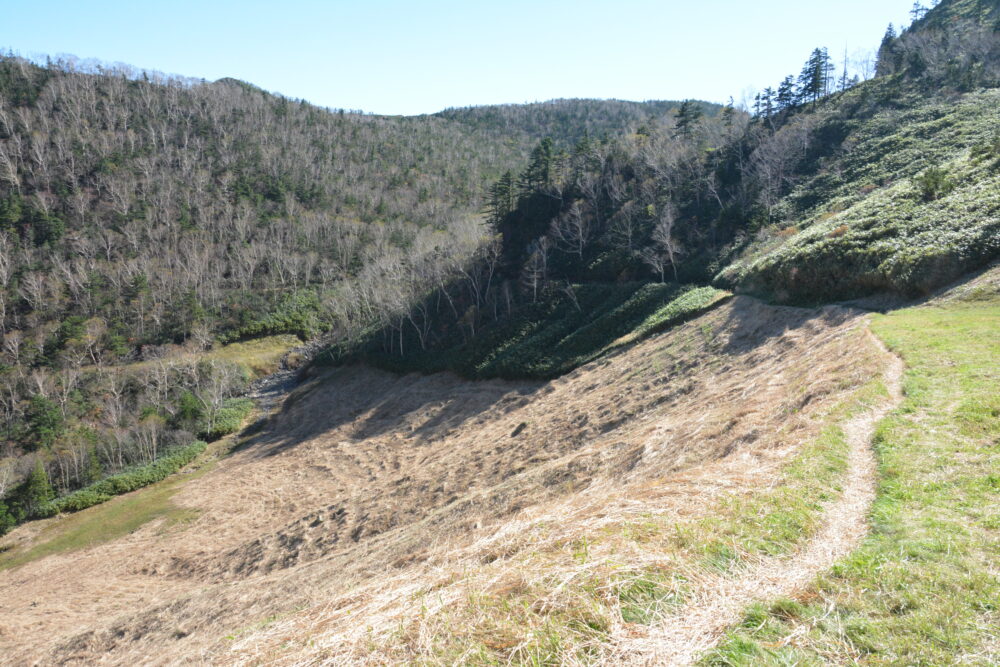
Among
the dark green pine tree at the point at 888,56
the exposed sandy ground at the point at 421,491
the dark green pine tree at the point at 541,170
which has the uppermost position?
the dark green pine tree at the point at 888,56

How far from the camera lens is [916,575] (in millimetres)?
3980

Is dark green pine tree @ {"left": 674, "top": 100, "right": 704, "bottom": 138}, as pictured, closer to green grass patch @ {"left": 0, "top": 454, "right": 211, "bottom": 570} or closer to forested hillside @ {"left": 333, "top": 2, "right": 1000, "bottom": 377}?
forested hillside @ {"left": 333, "top": 2, "right": 1000, "bottom": 377}

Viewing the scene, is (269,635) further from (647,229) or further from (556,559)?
(647,229)

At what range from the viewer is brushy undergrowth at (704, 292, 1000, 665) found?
3.30m

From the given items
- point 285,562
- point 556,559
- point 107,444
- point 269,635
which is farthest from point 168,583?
point 107,444

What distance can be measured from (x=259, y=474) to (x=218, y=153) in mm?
103874

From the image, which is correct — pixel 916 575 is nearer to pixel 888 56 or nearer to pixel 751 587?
pixel 751 587

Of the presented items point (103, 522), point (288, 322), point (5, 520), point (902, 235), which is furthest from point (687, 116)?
point (5, 520)

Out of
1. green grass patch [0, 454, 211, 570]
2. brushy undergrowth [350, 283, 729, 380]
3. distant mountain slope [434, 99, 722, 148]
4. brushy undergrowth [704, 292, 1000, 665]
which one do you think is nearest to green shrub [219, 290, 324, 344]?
brushy undergrowth [350, 283, 729, 380]

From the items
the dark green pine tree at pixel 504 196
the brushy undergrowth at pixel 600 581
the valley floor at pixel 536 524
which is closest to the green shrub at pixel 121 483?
the valley floor at pixel 536 524

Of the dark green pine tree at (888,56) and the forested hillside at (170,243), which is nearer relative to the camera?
the forested hillside at (170,243)

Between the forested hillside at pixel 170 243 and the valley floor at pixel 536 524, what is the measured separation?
53.1ft

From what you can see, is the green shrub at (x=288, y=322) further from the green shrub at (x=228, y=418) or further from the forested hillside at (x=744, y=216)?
the forested hillside at (x=744, y=216)

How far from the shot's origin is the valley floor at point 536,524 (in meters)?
4.25
